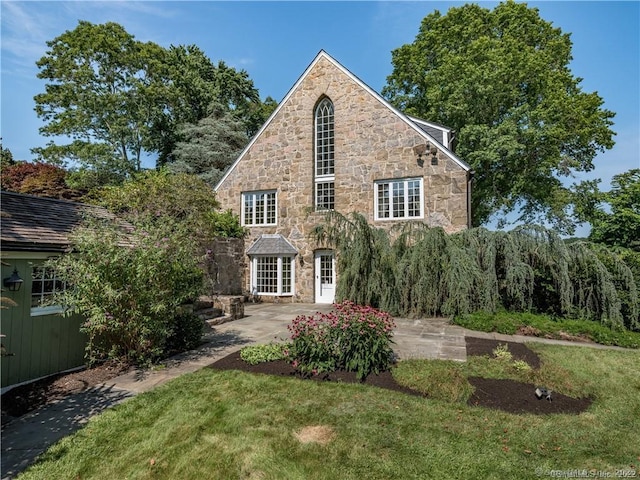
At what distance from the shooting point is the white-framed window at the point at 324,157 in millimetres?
14930

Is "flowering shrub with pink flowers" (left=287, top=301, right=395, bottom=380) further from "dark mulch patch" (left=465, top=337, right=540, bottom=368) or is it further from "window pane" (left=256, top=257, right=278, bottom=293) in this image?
"window pane" (left=256, top=257, right=278, bottom=293)

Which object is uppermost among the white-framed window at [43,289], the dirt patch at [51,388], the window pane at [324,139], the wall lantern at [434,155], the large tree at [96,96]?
the large tree at [96,96]

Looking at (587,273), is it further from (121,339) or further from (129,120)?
(129,120)

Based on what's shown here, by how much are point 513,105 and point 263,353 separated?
2112cm

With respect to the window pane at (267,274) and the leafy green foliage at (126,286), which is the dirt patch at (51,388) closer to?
the leafy green foliage at (126,286)

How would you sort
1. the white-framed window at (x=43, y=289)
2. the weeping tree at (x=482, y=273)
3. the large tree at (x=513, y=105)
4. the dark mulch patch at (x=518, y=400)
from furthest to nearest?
the large tree at (x=513, y=105) → the weeping tree at (x=482, y=273) → the white-framed window at (x=43, y=289) → the dark mulch patch at (x=518, y=400)

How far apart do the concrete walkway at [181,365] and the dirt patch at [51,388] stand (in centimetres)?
21

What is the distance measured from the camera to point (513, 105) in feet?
63.7

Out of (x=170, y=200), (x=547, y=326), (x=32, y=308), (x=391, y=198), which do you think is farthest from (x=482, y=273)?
(x=170, y=200)

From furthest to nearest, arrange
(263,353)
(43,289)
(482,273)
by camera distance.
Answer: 1. (482,273)
2. (263,353)
3. (43,289)


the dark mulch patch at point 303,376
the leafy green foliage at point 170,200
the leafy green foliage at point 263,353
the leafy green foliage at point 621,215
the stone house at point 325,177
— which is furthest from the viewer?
the stone house at point 325,177

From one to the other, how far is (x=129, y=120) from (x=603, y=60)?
25745mm

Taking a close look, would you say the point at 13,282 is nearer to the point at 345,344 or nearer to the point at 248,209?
the point at 345,344

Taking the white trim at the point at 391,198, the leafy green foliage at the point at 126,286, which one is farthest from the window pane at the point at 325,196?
the leafy green foliage at the point at 126,286
